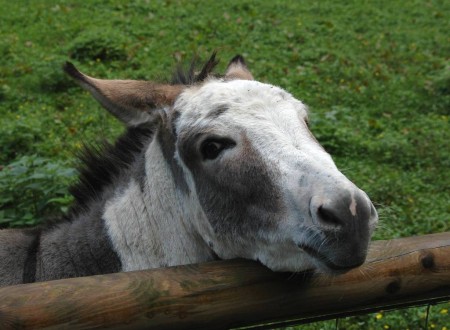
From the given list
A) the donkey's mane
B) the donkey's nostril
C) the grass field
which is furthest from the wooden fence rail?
the grass field

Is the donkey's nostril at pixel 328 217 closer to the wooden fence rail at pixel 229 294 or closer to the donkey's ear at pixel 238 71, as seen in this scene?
the wooden fence rail at pixel 229 294

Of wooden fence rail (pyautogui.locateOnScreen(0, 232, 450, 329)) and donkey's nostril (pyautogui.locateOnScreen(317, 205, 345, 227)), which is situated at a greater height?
donkey's nostril (pyautogui.locateOnScreen(317, 205, 345, 227))

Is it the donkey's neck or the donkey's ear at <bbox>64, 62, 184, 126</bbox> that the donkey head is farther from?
the donkey's neck

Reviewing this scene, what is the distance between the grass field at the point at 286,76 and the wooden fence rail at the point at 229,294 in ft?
5.52

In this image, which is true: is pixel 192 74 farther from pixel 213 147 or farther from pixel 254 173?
pixel 254 173

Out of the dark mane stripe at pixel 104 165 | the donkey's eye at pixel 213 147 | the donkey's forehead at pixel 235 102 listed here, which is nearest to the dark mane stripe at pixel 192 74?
the donkey's forehead at pixel 235 102

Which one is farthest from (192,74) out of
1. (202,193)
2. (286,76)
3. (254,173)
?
(286,76)

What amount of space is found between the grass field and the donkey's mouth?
201 cm

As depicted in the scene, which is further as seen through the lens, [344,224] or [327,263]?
[327,263]

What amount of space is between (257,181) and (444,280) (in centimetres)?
90

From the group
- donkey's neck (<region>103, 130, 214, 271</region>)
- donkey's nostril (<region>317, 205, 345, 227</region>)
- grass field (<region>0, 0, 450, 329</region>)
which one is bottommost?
grass field (<region>0, 0, 450, 329</region>)

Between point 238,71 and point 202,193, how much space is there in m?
0.98

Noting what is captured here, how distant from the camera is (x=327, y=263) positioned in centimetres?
257

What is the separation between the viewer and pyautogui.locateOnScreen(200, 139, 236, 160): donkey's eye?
2986mm
